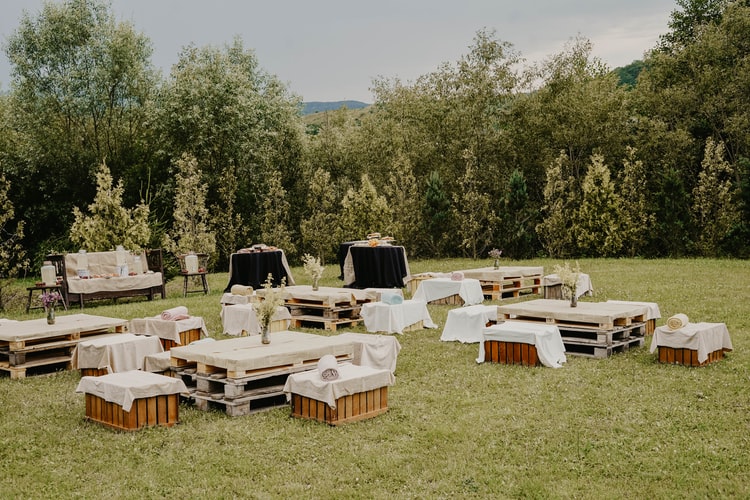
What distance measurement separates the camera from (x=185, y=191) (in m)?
21.0

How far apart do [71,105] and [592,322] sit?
807 inches

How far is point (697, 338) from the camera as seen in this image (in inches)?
326

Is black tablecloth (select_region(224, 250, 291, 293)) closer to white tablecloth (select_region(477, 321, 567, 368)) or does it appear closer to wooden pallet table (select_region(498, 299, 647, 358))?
wooden pallet table (select_region(498, 299, 647, 358))

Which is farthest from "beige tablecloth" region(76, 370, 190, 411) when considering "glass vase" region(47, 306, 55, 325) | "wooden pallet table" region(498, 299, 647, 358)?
"wooden pallet table" region(498, 299, 647, 358)

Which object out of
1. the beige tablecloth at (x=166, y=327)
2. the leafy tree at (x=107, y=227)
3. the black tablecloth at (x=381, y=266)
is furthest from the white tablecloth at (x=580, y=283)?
the leafy tree at (x=107, y=227)

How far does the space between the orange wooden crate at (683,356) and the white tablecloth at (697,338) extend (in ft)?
0.15

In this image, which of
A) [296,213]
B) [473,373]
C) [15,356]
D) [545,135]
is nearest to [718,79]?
[545,135]

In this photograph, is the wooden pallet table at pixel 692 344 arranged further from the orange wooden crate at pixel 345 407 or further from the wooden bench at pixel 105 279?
the wooden bench at pixel 105 279

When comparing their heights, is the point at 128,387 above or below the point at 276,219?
below

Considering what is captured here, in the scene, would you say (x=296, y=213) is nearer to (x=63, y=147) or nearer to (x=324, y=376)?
(x=63, y=147)

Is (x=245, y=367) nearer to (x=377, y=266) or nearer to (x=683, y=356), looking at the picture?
(x=683, y=356)

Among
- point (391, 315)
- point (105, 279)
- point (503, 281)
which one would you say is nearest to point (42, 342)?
point (391, 315)

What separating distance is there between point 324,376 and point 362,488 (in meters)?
1.66

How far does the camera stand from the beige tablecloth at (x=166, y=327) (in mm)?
9836
